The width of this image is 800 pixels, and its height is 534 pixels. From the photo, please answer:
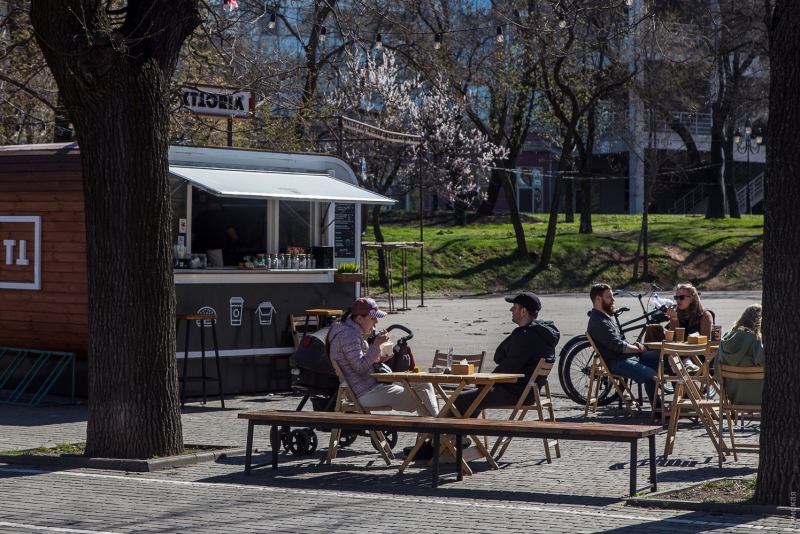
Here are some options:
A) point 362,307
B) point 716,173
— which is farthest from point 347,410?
point 716,173

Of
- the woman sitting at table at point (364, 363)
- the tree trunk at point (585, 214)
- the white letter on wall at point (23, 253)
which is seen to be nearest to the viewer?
the woman sitting at table at point (364, 363)

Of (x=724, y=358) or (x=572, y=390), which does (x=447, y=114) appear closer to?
(x=572, y=390)

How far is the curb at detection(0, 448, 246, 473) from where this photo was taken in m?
8.34

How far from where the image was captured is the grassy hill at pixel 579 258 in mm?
33656

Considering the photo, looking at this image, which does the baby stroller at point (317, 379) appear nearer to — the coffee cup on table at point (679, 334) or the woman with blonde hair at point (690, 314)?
the coffee cup on table at point (679, 334)

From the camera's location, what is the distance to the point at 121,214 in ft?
28.1

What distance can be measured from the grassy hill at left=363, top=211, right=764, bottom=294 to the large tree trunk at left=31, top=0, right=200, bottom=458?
912 inches

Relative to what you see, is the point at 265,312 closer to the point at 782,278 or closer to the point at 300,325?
the point at 300,325

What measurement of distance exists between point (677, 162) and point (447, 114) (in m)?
9.77

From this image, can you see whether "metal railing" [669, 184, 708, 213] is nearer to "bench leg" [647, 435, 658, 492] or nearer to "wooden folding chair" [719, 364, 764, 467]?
"wooden folding chair" [719, 364, 764, 467]

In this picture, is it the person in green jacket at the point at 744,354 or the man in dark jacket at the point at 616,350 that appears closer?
the person in green jacket at the point at 744,354

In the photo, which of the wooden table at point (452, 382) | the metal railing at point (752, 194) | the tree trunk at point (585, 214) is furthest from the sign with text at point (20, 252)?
the metal railing at point (752, 194)

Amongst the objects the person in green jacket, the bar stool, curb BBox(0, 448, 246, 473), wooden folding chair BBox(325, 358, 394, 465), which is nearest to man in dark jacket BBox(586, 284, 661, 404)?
the person in green jacket

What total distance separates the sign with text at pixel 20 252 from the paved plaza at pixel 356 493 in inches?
96.3
